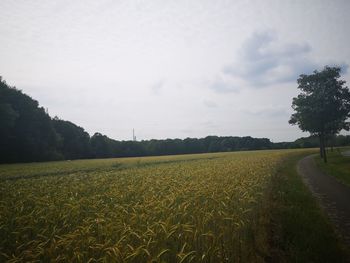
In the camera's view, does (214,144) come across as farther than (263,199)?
Yes

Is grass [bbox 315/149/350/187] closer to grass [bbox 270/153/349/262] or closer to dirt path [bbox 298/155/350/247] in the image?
dirt path [bbox 298/155/350/247]

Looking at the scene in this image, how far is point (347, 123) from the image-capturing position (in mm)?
30094

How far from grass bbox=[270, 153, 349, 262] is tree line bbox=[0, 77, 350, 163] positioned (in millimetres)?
40151

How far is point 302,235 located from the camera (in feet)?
21.7

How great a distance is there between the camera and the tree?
95.5 ft

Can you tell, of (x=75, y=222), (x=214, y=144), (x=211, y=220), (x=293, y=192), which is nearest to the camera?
(x=75, y=222)

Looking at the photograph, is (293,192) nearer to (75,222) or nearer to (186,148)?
(75,222)

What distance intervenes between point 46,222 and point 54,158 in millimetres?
55243

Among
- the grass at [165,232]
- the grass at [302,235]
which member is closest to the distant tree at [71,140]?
the grass at [165,232]

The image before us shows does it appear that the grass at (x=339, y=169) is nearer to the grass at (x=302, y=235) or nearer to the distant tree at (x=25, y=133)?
the grass at (x=302, y=235)

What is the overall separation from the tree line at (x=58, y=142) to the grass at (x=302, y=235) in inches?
1581

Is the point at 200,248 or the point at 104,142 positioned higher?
the point at 104,142

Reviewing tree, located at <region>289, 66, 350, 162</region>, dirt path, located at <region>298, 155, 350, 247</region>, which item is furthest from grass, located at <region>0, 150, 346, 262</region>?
tree, located at <region>289, 66, 350, 162</region>

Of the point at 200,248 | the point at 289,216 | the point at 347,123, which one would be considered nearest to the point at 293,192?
the point at 289,216
